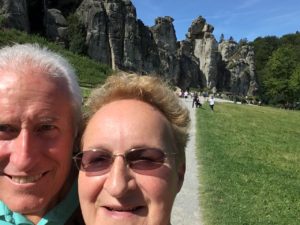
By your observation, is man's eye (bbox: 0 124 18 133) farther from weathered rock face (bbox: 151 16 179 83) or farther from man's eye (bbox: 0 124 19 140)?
weathered rock face (bbox: 151 16 179 83)

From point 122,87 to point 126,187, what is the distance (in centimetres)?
46

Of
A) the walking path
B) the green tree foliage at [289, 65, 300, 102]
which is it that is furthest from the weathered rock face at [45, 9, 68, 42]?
the walking path

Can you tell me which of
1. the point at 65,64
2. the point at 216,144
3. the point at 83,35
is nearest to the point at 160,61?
the point at 83,35

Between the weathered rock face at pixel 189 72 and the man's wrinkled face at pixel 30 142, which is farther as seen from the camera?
the weathered rock face at pixel 189 72

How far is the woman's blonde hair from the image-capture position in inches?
69.1

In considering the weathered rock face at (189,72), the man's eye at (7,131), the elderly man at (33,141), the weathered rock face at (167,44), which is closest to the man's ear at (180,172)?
the elderly man at (33,141)

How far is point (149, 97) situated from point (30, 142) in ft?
1.87

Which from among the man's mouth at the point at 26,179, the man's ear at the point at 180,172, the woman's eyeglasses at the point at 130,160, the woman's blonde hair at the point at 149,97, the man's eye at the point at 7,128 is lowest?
the man's mouth at the point at 26,179

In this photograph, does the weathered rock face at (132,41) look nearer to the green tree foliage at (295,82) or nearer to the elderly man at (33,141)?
the green tree foliage at (295,82)

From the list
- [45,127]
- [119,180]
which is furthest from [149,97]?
[45,127]

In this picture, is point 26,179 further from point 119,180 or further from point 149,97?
point 149,97

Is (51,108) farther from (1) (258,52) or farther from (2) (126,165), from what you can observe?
(1) (258,52)

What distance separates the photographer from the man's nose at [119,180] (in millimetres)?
1508

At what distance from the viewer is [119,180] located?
1.53 metres
